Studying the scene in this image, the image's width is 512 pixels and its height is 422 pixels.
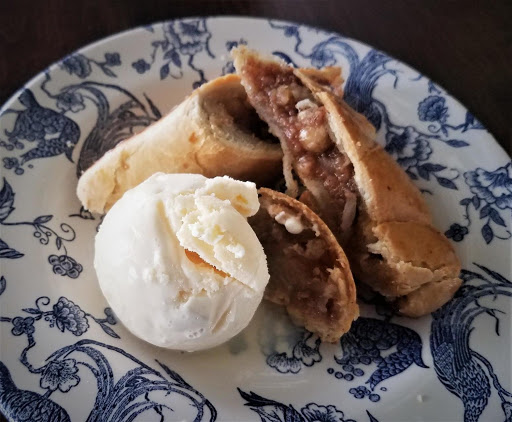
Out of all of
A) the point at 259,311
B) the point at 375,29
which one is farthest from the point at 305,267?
the point at 375,29

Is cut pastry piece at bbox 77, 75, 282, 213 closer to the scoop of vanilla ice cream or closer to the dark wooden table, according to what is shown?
the scoop of vanilla ice cream

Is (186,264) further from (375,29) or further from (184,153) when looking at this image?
(375,29)

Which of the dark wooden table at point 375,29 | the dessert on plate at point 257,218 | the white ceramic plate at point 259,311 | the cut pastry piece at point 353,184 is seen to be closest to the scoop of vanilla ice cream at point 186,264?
the dessert on plate at point 257,218

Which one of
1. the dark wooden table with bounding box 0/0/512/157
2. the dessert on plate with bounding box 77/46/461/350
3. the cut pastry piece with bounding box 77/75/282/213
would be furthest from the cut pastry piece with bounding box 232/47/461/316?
the dark wooden table with bounding box 0/0/512/157

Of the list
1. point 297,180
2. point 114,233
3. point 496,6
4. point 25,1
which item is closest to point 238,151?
point 297,180

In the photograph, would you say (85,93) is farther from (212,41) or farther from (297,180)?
(297,180)

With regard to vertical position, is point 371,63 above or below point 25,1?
below

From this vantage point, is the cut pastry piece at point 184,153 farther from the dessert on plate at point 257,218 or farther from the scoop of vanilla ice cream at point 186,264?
the scoop of vanilla ice cream at point 186,264
